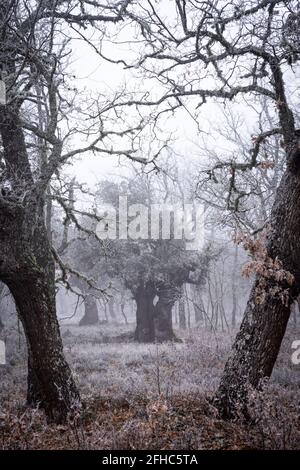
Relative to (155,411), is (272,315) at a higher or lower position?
higher

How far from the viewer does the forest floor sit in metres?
5.59

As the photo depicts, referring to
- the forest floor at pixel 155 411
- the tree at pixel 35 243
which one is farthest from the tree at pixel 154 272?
the tree at pixel 35 243

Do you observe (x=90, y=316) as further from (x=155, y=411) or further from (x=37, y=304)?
(x=155, y=411)

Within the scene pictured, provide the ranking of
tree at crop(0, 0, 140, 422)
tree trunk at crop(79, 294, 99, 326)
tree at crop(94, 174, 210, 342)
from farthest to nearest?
tree trunk at crop(79, 294, 99, 326) → tree at crop(94, 174, 210, 342) → tree at crop(0, 0, 140, 422)

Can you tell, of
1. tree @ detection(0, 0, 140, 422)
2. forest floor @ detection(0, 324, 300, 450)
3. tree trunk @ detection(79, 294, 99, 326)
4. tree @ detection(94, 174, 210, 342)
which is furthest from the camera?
tree trunk @ detection(79, 294, 99, 326)

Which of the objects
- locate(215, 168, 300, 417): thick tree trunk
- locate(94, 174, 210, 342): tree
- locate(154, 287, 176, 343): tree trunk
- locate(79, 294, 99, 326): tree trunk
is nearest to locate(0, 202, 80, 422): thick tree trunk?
locate(215, 168, 300, 417): thick tree trunk

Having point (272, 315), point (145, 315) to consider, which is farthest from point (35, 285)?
point (145, 315)

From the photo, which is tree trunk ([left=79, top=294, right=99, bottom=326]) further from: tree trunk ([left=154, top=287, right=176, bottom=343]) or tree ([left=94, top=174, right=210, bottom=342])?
tree trunk ([left=154, top=287, right=176, bottom=343])

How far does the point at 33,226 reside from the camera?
7.57m

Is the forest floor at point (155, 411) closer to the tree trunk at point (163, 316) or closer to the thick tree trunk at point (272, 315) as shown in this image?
the thick tree trunk at point (272, 315)

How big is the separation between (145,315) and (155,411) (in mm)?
18235

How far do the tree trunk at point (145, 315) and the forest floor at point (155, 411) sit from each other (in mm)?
6246

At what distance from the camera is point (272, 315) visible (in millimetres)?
7180

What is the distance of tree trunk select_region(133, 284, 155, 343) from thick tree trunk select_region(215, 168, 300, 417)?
16.1 metres
